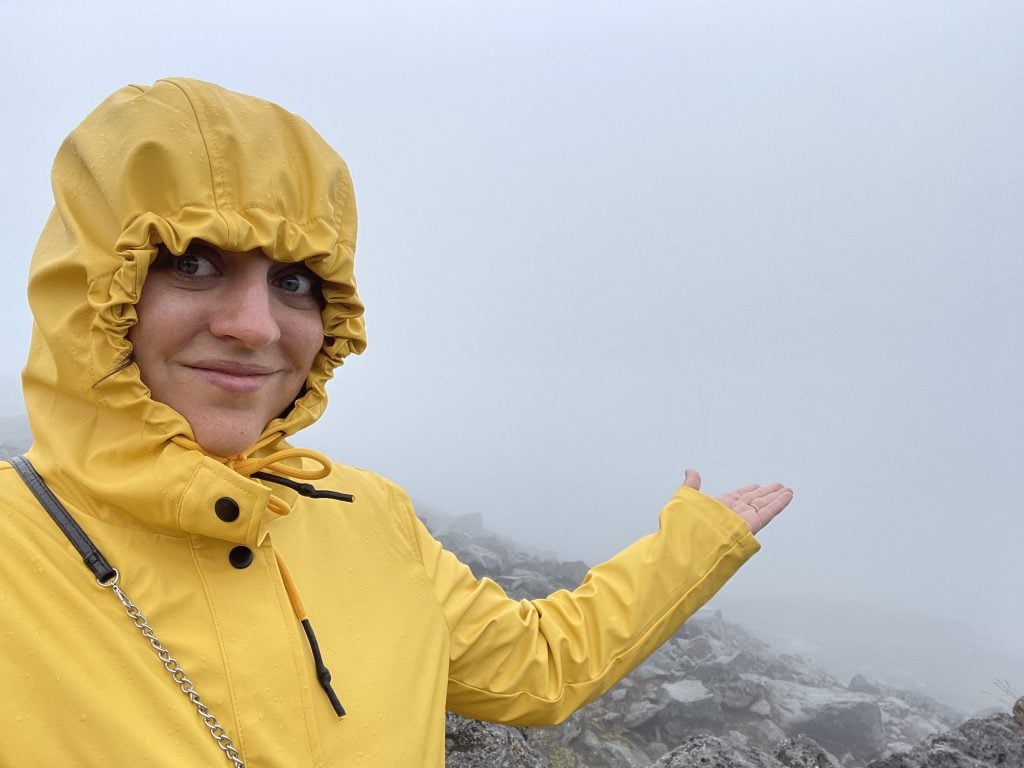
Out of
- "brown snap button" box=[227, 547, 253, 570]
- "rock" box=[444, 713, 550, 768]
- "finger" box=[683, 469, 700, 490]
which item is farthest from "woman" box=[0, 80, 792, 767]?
"rock" box=[444, 713, 550, 768]

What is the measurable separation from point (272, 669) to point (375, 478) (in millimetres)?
975

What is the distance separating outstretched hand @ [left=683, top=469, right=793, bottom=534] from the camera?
2.59m

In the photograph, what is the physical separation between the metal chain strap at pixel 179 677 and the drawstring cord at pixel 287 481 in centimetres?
26

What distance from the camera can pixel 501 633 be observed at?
2.20m

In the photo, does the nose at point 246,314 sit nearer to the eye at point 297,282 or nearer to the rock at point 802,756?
the eye at point 297,282

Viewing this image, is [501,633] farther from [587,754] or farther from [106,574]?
[587,754]

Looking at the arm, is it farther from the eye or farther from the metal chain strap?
the eye

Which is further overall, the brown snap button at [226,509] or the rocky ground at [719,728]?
the rocky ground at [719,728]

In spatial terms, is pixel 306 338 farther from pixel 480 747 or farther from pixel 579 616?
pixel 480 747

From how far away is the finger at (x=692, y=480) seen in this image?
268cm

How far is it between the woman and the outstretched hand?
4.76 feet

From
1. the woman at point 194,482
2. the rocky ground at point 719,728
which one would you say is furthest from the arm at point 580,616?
the rocky ground at point 719,728

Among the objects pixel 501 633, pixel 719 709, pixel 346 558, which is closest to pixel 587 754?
pixel 719 709

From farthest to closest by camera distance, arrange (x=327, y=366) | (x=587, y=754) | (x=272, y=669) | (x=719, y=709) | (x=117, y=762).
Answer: (x=719, y=709)
(x=587, y=754)
(x=327, y=366)
(x=272, y=669)
(x=117, y=762)
